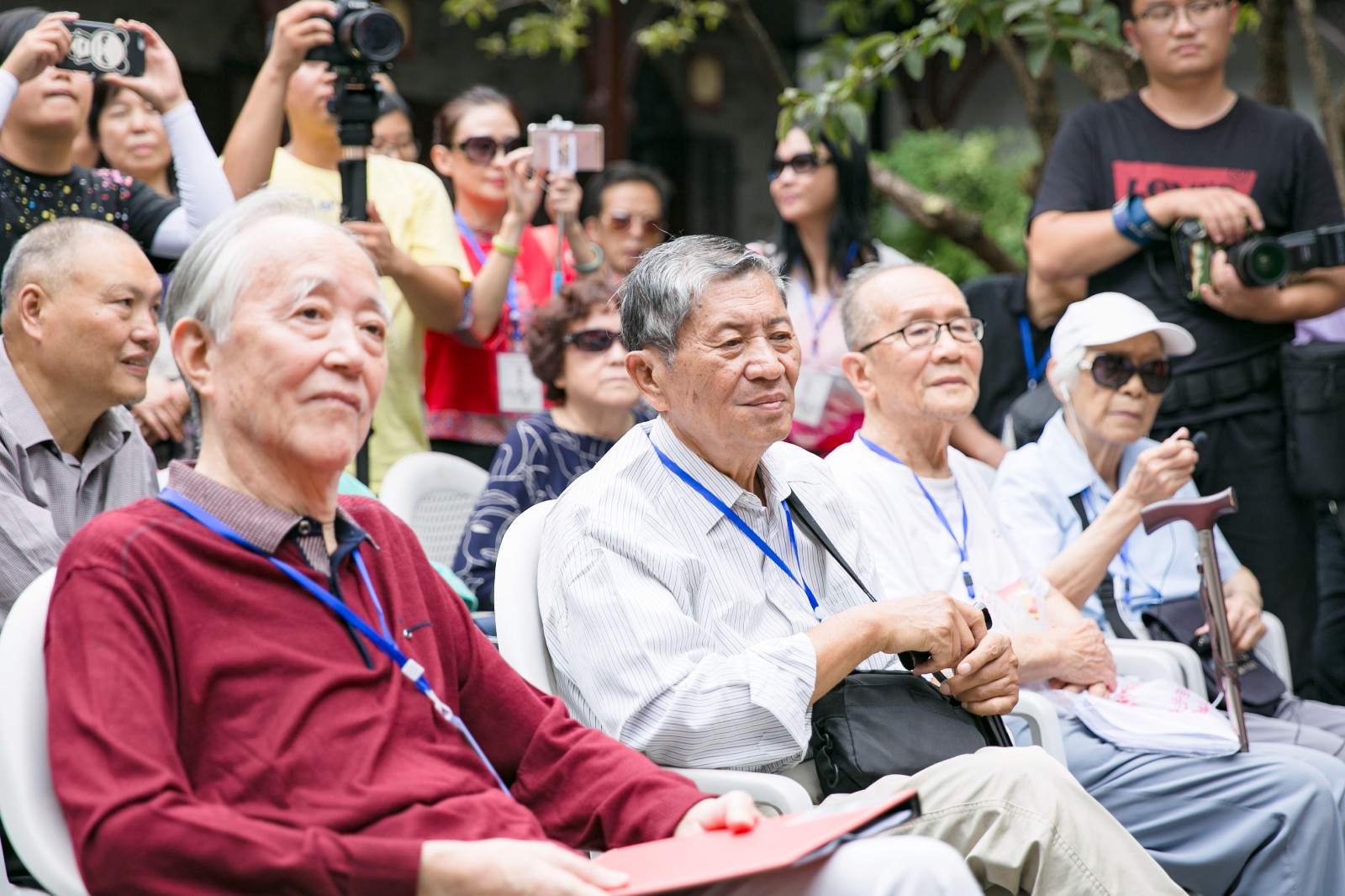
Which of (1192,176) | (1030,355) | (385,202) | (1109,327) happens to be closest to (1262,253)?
(1192,176)

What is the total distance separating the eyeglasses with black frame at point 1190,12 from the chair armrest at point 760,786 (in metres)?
2.87

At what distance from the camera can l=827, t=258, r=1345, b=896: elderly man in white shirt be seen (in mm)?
2861

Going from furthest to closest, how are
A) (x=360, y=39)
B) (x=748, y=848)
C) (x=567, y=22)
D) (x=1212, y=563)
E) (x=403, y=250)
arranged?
(x=567, y=22) → (x=403, y=250) → (x=360, y=39) → (x=1212, y=563) → (x=748, y=848)

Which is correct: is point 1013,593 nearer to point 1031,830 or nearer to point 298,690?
point 1031,830

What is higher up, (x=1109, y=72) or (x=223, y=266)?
(x=1109, y=72)

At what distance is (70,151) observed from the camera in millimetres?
3371

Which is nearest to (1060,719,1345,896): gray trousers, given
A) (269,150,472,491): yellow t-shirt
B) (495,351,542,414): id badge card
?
(495,351,542,414): id badge card

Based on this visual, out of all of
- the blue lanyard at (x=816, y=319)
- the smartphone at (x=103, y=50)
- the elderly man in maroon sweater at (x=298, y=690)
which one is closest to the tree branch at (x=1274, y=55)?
the blue lanyard at (x=816, y=319)

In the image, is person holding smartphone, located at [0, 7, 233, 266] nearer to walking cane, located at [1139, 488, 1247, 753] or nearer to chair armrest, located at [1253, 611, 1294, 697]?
walking cane, located at [1139, 488, 1247, 753]

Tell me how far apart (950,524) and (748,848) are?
1584 millimetres

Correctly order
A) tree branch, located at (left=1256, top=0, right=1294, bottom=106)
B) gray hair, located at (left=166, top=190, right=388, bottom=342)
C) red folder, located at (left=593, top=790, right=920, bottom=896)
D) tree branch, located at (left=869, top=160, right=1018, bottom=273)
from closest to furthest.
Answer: red folder, located at (left=593, top=790, right=920, bottom=896) < gray hair, located at (left=166, top=190, right=388, bottom=342) < tree branch, located at (left=1256, top=0, right=1294, bottom=106) < tree branch, located at (left=869, top=160, right=1018, bottom=273)

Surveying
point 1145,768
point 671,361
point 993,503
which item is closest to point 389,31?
point 671,361

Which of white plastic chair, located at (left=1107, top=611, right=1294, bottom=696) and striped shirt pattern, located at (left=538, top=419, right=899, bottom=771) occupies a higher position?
striped shirt pattern, located at (left=538, top=419, right=899, bottom=771)

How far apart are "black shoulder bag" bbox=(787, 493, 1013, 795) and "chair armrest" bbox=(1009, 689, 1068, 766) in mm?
322
